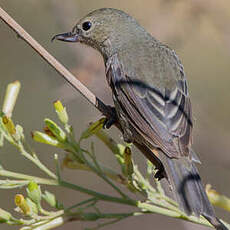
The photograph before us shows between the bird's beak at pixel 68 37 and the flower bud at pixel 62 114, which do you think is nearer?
the flower bud at pixel 62 114

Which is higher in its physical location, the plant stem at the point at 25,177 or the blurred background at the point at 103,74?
the blurred background at the point at 103,74

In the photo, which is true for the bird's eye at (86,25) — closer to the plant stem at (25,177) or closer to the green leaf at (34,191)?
the plant stem at (25,177)

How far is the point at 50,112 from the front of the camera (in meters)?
6.12

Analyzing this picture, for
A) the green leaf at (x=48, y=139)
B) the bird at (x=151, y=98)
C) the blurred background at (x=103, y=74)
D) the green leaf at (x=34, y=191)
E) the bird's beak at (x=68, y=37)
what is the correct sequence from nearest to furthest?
1. the green leaf at (x=34, y=191)
2. the green leaf at (x=48, y=139)
3. the bird at (x=151, y=98)
4. the blurred background at (x=103, y=74)
5. the bird's beak at (x=68, y=37)

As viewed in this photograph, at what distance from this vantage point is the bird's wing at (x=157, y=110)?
317cm

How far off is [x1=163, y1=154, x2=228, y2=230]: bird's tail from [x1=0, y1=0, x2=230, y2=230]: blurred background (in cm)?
15

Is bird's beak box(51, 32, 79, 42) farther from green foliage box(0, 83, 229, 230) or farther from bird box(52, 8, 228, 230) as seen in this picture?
green foliage box(0, 83, 229, 230)

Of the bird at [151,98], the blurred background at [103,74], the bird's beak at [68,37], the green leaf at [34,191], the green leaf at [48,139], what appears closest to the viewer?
the green leaf at [34,191]

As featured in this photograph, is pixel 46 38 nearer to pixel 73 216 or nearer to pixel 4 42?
pixel 4 42

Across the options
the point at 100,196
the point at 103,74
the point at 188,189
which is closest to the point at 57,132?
the point at 100,196

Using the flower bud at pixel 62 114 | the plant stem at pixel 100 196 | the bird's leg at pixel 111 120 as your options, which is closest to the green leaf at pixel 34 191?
the plant stem at pixel 100 196

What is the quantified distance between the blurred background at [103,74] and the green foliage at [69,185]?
1.43ft

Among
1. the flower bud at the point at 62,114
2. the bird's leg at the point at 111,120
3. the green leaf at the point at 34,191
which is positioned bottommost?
the green leaf at the point at 34,191

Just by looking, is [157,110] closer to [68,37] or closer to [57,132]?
[57,132]
